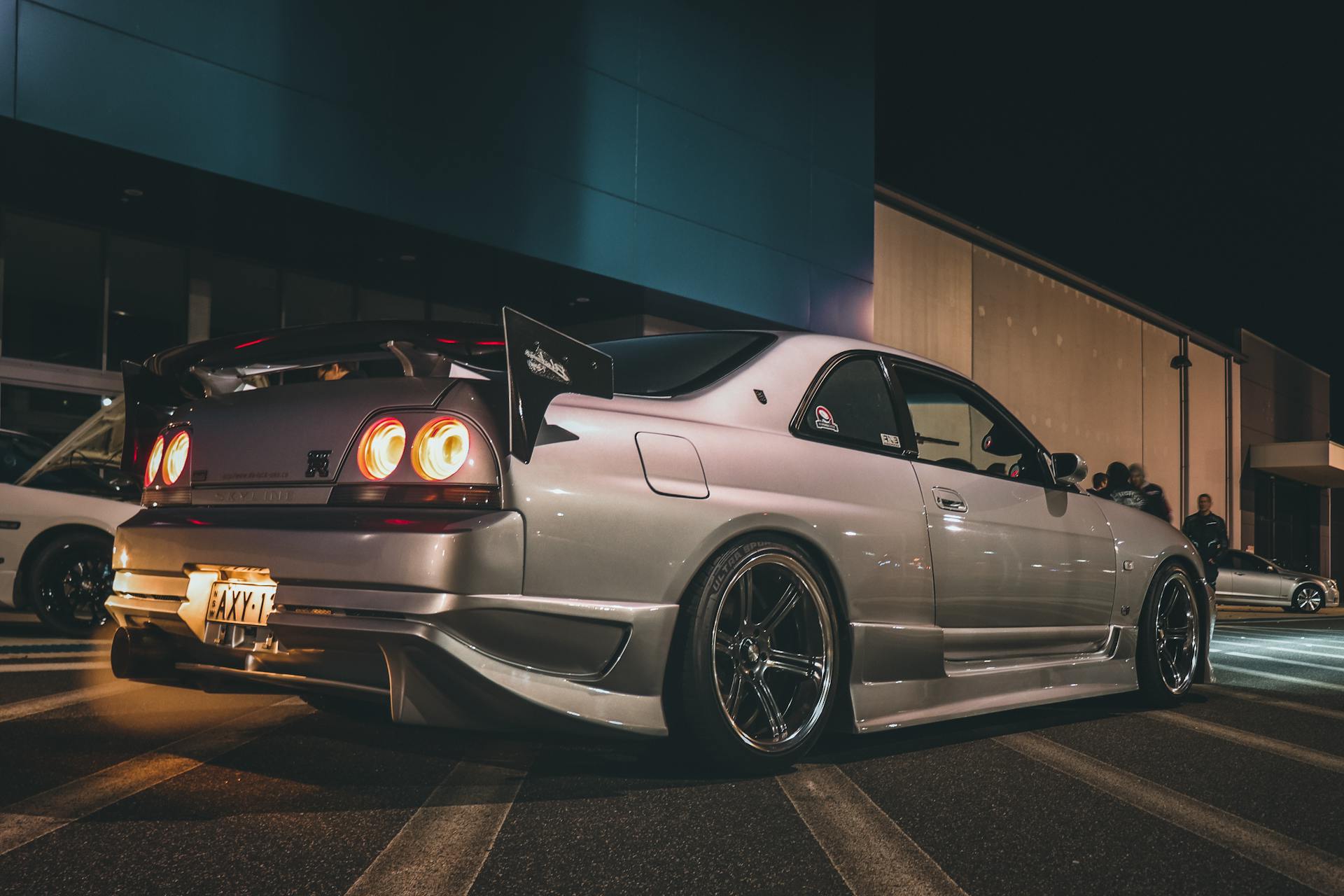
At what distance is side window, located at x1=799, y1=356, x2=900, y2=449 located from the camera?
3.94 m

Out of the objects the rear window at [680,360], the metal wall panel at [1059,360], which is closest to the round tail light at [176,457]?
the rear window at [680,360]

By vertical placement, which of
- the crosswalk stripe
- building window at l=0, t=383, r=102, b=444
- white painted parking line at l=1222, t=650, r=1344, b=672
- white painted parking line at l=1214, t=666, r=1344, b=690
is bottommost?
white painted parking line at l=1222, t=650, r=1344, b=672

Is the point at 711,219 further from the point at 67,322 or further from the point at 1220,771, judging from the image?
the point at 1220,771

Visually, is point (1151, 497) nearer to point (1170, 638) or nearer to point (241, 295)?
point (1170, 638)

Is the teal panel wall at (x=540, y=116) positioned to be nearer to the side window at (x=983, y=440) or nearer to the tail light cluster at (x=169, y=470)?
the tail light cluster at (x=169, y=470)

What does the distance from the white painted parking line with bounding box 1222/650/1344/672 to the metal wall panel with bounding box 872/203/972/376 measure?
11.2m

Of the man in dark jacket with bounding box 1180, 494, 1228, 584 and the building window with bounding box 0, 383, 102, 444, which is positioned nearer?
the man in dark jacket with bounding box 1180, 494, 1228, 584

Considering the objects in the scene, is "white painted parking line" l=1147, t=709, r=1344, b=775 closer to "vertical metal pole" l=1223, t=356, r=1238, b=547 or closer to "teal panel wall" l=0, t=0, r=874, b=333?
"teal panel wall" l=0, t=0, r=874, b=333

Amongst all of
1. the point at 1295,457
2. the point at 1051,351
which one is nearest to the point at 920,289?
the point at 1051,351

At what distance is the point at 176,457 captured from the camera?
3.58 meters

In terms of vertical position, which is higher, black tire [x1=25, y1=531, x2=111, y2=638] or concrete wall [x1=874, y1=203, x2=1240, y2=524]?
concrete wall [x1=874, y1=203, x2=1240, y2=524]

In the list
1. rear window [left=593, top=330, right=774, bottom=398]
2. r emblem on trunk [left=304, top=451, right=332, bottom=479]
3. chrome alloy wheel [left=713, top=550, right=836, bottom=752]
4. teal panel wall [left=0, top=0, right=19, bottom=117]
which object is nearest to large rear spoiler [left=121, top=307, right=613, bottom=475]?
r emblem on trunk [left=304, top=451, right=332, bottom=479]

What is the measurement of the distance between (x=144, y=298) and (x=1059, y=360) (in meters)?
20.0

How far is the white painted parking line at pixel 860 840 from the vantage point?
2469 mm
